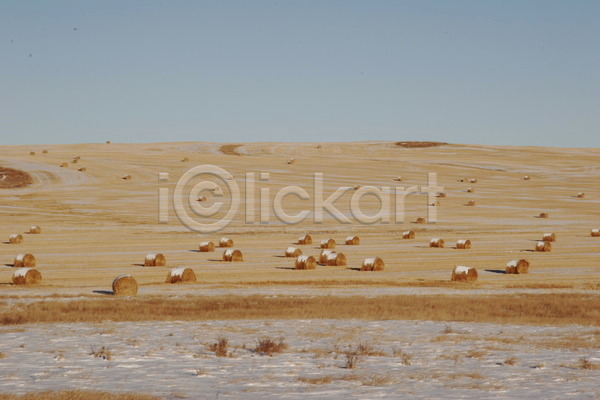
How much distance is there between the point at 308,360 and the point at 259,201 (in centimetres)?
5668

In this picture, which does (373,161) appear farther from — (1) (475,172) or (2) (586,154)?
(2) (586,154)

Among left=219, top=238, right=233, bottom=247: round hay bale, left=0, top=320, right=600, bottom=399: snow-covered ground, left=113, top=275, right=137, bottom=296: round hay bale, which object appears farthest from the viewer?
left=219, top=238, right=233, bottom=247: round hay bale

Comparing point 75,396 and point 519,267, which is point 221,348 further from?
point 519,267

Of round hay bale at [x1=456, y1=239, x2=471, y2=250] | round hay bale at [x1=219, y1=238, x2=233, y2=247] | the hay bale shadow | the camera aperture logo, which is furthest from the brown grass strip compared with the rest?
the camera aperture logo

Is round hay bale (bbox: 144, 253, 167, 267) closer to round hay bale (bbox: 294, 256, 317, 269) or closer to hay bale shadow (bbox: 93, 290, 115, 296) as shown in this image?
round hay bale (bbox: 294, 256, 317, 269)

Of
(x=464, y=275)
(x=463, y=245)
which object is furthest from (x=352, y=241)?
(x=464, y=275)

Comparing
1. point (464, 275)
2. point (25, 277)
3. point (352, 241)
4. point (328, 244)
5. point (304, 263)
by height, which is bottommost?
point (464, 275)

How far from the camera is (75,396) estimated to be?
11.6 metres

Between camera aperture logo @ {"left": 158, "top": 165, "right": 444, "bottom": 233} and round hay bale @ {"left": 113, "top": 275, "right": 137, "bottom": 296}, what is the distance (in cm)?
2967

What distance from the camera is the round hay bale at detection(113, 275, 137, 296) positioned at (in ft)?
82.0

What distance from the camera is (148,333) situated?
1794cm

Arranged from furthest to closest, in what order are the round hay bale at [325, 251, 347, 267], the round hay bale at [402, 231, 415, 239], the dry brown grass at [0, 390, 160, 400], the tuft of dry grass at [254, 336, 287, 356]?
the round hay bale at [402, 231, 415, 239], the round hay bale at [325, 251, 347, 267], the tuft of dry grass at [254, 336, 287, 356], the dry brown grass at [0, 390, 160, 400]

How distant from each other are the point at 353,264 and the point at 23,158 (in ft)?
228

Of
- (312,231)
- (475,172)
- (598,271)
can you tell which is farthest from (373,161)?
(598,271)
